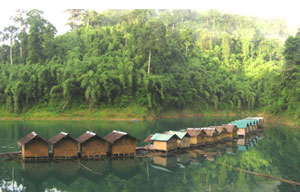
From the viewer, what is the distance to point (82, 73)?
55125 millimetres

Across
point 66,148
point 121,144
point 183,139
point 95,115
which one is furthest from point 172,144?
point 95,115

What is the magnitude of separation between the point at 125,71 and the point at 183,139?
29.0 metres

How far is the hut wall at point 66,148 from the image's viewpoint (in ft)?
78.4

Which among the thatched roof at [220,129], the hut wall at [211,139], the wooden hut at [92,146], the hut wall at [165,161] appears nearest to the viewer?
the hut wall at [165,161]

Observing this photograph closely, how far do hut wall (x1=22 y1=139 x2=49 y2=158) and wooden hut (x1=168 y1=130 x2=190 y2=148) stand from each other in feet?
37.4

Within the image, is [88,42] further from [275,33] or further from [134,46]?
[275,33]

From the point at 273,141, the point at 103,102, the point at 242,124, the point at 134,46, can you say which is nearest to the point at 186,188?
the point at 273,141

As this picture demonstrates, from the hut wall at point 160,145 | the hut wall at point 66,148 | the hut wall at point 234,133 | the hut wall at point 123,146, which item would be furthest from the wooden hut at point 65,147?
the hut wall at point 234,133

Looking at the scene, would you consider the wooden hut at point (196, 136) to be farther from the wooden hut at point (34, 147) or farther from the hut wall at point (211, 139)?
the wooden hut at point (34, 147)

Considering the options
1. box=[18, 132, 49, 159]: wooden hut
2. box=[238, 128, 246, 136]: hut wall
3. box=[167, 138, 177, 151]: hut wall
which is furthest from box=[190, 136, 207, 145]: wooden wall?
box=[18, 132, 49, 159]: wooden hut

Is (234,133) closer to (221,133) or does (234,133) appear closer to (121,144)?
(221,133)

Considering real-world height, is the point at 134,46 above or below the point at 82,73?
above

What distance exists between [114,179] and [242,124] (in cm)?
2448

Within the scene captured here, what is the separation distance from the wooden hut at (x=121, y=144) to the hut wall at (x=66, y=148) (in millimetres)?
2821
